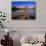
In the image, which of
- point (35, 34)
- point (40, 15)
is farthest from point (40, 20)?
point (35, 34)

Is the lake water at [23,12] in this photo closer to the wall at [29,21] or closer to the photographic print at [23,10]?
the photographic print at [23,10]

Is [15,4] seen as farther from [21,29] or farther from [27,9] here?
[21,29]

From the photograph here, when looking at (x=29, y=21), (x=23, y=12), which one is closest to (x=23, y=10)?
(x=23, y=12)

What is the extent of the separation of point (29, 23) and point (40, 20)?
0.39 metres

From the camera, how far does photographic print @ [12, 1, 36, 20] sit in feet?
17.2

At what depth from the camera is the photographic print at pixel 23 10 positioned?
524 cm

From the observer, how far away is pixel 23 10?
17.4 ft

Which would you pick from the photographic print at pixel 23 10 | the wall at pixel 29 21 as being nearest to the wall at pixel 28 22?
the wall at pixel 29 21

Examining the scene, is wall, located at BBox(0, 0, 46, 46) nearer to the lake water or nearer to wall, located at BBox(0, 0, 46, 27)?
wall, located at BBox(0, 0, 46, 27)

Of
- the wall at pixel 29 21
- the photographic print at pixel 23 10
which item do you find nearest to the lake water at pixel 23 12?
the photographic print at pixel 23 10

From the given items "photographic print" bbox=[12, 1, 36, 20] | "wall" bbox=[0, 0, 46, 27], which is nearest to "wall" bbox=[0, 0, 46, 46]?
"wall" bbox=[0, 0, 46, 27]

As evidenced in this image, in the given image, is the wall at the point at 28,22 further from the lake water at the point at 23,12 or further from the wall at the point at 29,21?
the lake water at the point at 23,12

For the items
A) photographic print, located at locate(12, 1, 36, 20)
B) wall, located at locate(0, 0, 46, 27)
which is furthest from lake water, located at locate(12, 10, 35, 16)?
wall, located at locate(0, 0, 46, 27)

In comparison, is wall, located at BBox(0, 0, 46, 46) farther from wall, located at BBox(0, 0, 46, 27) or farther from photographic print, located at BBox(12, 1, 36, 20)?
photographic print, located at BBox(12, 1, 36, 20)
